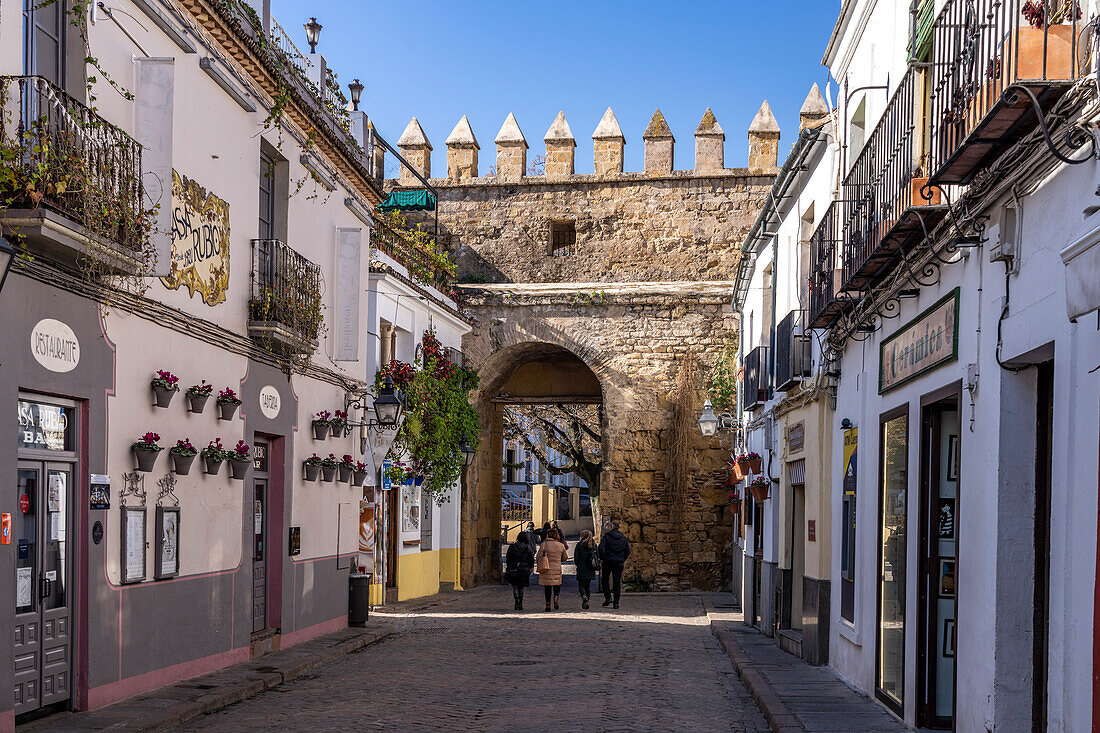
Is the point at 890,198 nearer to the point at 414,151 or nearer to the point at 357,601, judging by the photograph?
the point at 357,601

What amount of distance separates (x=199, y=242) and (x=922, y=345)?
21.1ft

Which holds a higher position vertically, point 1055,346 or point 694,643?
point 1055,346

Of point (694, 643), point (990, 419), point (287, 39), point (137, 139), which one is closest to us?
point (990, 419)

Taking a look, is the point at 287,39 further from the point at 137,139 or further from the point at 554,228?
the point at 554,228

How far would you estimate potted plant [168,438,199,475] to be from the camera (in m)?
10.8

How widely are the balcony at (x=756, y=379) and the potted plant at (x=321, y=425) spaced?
614 centimetres

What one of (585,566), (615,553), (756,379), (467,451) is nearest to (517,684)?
(756,379)

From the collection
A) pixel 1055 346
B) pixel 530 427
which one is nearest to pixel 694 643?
pixel 1055 346

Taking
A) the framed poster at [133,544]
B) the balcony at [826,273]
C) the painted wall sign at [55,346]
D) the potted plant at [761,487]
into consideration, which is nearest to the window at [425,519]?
the potted plant at [761,487]

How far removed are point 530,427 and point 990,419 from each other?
32.7 meters

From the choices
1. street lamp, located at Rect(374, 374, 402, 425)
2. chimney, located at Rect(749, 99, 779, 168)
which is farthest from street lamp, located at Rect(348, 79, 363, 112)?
chimney, located at Rect(749, 99, 779, 168)

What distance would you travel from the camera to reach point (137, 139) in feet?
30.9

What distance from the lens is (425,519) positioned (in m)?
24.4

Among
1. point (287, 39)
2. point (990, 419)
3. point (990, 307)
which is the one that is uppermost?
point (287, 39)
